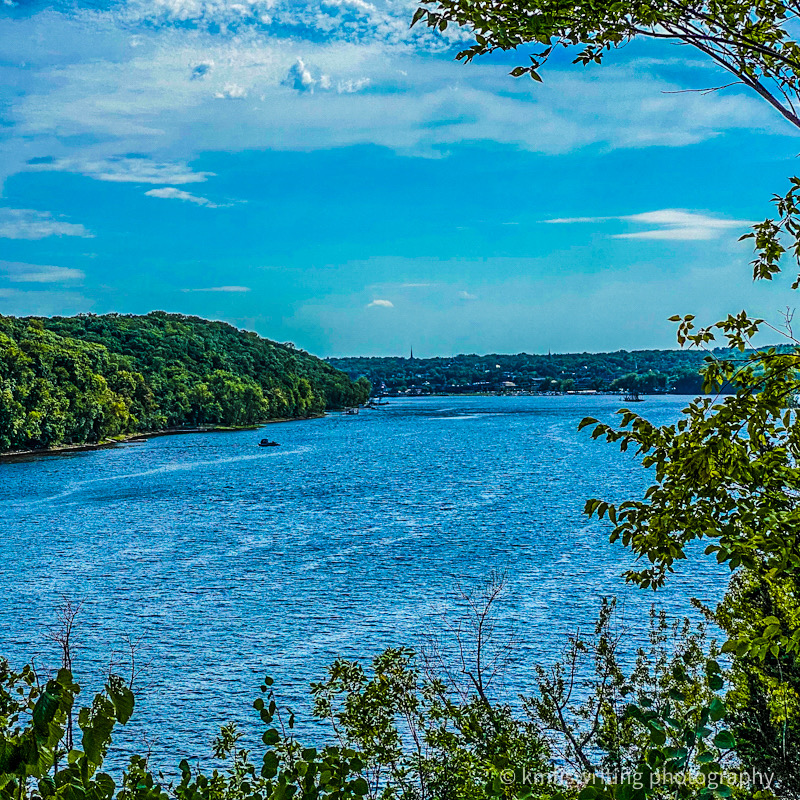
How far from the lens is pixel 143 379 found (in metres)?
115

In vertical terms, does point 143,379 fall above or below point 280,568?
above

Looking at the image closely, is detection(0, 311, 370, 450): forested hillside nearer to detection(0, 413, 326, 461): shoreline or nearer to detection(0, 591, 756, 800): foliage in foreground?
detection(0, 413, 326, 461): shoreline

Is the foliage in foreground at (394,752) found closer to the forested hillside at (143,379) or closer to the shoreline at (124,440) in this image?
the shoreline at (124,440)

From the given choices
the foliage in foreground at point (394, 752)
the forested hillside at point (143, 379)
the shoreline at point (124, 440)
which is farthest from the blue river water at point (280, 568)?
the forested hillside at point (143, 379)

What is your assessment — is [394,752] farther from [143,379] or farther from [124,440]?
[143,379]

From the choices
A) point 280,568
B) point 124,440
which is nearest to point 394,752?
point 280,568

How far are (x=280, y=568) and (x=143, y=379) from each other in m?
88.8

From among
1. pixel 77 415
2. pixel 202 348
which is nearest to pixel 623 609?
pixel 77 415

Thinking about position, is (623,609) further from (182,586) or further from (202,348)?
(202,348)

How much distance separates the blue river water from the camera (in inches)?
814

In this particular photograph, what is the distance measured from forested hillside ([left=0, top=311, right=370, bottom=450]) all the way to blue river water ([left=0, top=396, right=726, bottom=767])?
20975 millimetres

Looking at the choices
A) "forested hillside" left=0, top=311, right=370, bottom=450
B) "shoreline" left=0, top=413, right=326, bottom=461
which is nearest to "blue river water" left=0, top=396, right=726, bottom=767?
"shoreline" left=0, top=413, right=326, bottom=461

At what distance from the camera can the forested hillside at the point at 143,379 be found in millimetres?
85812

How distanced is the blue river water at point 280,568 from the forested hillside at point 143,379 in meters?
21.0
